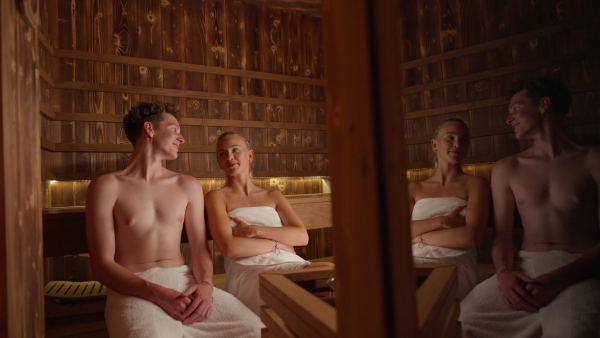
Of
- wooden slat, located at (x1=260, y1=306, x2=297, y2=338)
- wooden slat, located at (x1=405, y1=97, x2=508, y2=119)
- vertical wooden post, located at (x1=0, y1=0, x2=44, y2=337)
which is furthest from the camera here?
wooden slat, located at (x1=405, y1=97, x2=508, y2=119)

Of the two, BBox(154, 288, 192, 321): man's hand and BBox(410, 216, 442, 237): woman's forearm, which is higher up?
BBox(410, 216, 442, 237): woman's forearm

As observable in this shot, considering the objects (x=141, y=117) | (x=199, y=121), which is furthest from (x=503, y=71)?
(x=199, y=121)

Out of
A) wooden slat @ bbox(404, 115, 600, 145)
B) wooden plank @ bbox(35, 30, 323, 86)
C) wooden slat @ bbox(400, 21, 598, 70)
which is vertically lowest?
wooden slat @ bbox(404, 115, 600, 145)

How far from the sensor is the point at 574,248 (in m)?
1.23

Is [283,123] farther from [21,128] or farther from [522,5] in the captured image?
[21,128]

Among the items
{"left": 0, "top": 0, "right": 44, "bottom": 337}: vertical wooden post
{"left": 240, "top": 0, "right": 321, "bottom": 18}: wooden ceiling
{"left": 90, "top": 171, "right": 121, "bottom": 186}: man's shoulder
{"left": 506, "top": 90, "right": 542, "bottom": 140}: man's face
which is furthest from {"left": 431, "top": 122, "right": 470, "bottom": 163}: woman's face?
{"left": 240, "top": 0, "right": 321, "bottom": 18}: wooden ceiling

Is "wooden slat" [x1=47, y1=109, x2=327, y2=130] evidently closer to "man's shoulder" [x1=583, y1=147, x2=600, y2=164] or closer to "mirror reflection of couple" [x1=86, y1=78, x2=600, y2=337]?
"mirror reflection of couple" [x1=86, y1=78, x2=600, y2=337]

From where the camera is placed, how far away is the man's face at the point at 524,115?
1360 mm

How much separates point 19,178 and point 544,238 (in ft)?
5.80

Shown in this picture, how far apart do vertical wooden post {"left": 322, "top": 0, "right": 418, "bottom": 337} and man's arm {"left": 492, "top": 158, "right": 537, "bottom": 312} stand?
988mm

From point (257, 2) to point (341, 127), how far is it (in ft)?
16.0

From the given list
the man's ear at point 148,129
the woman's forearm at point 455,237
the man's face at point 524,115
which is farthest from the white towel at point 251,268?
the man's face at point 524,115

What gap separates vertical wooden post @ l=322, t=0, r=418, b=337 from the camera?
45cm

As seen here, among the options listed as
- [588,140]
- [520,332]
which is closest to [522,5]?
[588,140]
